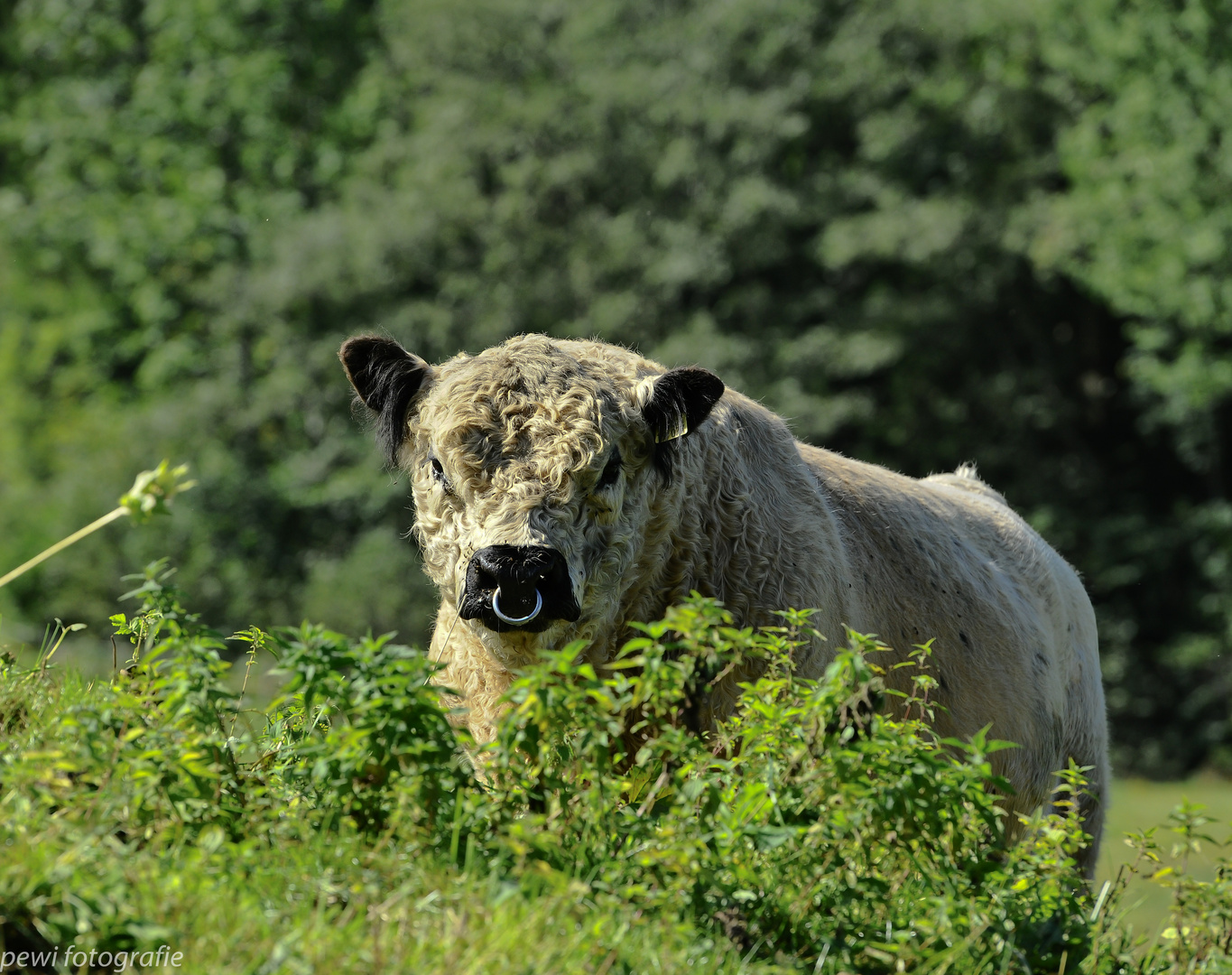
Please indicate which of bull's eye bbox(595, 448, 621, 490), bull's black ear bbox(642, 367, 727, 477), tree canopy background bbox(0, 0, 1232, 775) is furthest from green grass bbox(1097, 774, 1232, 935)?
bull's eye bbox(595, 448, 621, 490)

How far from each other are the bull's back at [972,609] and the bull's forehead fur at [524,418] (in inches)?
55.7

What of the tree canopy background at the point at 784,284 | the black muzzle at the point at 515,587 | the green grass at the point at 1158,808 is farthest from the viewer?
the tree canopy background at the point at 784,284

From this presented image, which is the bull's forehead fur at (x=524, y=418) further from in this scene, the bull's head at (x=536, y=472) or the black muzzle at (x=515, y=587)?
the black muzzle at (x=515, y=587)

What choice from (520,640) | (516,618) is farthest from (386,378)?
(516,618)

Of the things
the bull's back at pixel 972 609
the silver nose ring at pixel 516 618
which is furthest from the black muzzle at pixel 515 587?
the bull's back at pixel 972 609

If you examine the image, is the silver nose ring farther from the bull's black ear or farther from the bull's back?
the bull's back

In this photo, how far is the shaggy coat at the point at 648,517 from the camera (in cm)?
510

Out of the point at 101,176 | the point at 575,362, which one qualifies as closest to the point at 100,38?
the point at 101,176

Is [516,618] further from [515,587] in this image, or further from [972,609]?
[972,609]

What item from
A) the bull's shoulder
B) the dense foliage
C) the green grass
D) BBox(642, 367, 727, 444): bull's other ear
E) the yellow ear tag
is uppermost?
BBox(642, 367, 727, 444): bull's other ear

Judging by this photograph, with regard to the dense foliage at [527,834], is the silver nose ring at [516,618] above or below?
above

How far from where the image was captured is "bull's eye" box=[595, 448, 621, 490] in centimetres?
525

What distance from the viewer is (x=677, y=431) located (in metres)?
5.46

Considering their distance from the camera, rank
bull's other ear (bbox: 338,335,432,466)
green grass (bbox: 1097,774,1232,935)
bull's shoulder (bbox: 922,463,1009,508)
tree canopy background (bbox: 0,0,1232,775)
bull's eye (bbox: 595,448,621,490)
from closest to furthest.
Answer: bull's eye (bbox: 595,448,621,490) → bull's other ear (bbox: 338,335,432,466) → bull's shoulder (bbox: 922,463,1009,508) → green grass (bbox: 1097,774,1232,935) → tree canopy background (bbox: 0,0,1232,775)
